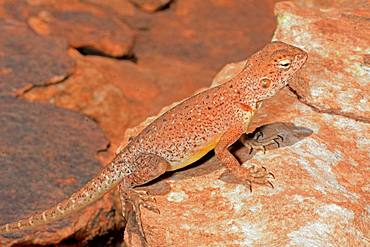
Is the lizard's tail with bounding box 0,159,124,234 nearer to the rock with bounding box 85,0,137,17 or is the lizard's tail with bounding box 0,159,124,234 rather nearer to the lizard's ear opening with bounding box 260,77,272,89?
the lizard's ear opening with bounding box 260,77,272,89

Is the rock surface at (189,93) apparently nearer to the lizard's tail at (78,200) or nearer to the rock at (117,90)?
the rock at (117,90)

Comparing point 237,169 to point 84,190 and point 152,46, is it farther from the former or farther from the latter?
point 152,46

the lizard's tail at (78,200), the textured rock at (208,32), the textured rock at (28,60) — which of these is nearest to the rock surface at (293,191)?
the lizard's tail at (78,200)

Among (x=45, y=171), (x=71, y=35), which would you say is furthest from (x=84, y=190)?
(x=71, y=35)

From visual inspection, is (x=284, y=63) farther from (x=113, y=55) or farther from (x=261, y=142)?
(x=113, y=55)

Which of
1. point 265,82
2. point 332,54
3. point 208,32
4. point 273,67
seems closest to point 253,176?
point 265,82
